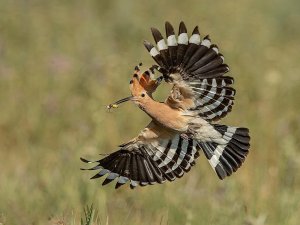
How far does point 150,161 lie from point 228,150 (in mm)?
486

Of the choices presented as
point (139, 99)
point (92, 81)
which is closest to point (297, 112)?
point (92, 81)

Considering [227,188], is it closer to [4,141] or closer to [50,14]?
[4,141]

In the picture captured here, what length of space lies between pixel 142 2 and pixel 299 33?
204cm

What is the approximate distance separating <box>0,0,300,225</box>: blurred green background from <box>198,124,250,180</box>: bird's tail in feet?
0.79

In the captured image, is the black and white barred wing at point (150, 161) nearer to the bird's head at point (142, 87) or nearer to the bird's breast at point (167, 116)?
the bird's breast at point (167, 116)

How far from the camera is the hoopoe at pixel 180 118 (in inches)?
186

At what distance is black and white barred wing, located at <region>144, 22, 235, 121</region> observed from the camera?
4680 mm

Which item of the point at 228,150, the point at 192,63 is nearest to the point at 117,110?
the point at 228,150

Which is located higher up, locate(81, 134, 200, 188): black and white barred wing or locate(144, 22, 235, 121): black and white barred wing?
locate(144, 22, 235, 121): black and white barred wing

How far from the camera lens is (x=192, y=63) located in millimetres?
4758

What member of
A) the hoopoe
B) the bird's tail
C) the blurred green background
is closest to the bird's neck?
the hoopoe

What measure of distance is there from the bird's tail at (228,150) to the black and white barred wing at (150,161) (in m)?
0.13

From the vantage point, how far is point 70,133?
7723 millimetres

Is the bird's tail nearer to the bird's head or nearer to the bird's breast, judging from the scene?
the bird's breast
